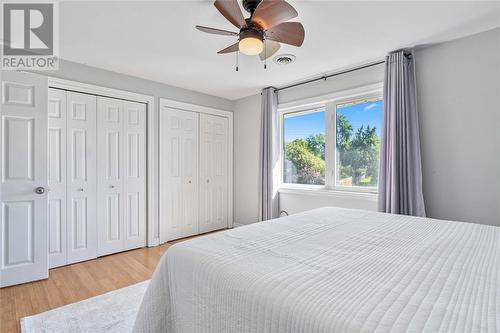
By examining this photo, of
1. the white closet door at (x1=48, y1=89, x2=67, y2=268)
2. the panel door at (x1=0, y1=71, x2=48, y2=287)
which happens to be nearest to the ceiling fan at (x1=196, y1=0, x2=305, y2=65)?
the panel door at (x1=0, y1=71, x2=48, y2=287)

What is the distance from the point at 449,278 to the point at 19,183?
3.45 m

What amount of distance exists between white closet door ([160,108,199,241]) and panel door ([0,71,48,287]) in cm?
143

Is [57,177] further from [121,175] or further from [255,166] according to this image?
[255,166]

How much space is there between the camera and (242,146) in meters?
4.56

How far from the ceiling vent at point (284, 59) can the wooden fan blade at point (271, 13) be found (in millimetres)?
983

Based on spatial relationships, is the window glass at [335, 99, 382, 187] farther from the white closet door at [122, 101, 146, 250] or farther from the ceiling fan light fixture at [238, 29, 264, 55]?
the white closet door at [122, 101, 146, 250]

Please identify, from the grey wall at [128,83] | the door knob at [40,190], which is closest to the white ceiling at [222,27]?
the grey wall at [128,83]

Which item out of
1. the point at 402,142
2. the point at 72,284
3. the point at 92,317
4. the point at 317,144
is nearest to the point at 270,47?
the point at 402,142

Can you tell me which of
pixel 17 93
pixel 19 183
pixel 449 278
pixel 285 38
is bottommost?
pixel 449 278

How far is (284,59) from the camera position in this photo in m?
2.83

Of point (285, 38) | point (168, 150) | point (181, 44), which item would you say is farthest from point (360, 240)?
point (168, 150)

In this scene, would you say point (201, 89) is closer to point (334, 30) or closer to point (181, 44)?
point (181, 44)

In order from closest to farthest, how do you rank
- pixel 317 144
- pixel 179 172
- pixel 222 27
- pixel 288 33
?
pixel 288 33
pixel 222 27
pixel 317 144
pixel 179 172

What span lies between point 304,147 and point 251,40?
7.60ft
